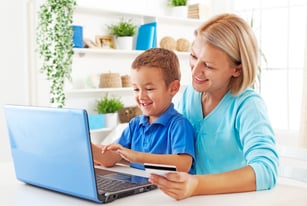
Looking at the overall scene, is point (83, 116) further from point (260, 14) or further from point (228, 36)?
point (260, 14)

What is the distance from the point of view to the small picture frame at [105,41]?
3986 millimetres

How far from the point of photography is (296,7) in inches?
172

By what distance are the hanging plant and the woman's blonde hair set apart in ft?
7.72

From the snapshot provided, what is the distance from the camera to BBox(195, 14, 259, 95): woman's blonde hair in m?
1.26

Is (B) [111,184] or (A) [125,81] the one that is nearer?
(B) [111,184]

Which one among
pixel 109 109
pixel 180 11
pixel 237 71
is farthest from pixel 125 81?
pixel 237 71

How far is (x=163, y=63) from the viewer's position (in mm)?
1390

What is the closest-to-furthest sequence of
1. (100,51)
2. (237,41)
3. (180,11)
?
(237,41) < (100,51) < (180,11)

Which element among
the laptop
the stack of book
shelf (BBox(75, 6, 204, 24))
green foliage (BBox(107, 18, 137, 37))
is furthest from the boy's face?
the stack of book

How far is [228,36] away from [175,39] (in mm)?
3506

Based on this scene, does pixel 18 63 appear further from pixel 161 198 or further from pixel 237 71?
pixel 161 198

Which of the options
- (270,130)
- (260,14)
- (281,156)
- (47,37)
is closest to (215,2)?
(260,14)

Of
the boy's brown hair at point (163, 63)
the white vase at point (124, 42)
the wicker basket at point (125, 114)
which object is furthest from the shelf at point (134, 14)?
the boy's brown hair at point (163, 63)

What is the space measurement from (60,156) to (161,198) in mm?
233
